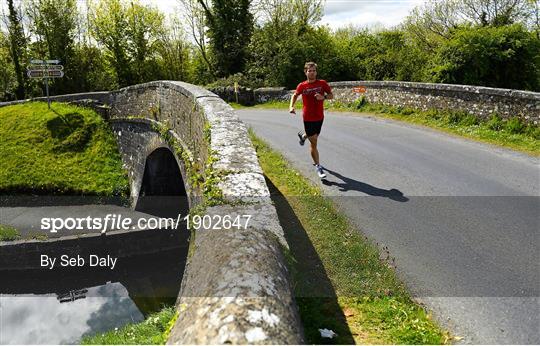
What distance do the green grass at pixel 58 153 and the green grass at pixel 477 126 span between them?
13.0m

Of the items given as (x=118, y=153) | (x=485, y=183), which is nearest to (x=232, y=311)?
(x=485, y=183)

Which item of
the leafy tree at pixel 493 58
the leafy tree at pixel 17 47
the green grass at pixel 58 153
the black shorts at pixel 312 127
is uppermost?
the leafy tree at pixel 17 47

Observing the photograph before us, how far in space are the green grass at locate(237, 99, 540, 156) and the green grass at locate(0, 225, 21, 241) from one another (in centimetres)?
1495

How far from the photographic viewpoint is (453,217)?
20.8 feet

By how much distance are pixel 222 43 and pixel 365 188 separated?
3394 cm

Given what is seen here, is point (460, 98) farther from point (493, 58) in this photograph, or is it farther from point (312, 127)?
point (312, 127)

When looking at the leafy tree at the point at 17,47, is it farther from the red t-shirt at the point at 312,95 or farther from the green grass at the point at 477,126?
the red t-shirt at the point at 312,95

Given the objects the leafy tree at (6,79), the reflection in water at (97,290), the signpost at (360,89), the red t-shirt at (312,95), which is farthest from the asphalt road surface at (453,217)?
the leafy tree at (6,79)

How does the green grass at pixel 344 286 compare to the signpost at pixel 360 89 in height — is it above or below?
below

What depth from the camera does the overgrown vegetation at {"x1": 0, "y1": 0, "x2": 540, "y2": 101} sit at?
30703 millimetres

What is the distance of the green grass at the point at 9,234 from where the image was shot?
1712cm

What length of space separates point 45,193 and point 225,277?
2013cm

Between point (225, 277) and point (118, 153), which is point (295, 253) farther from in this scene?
point (118, 153)

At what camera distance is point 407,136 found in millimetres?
12523
